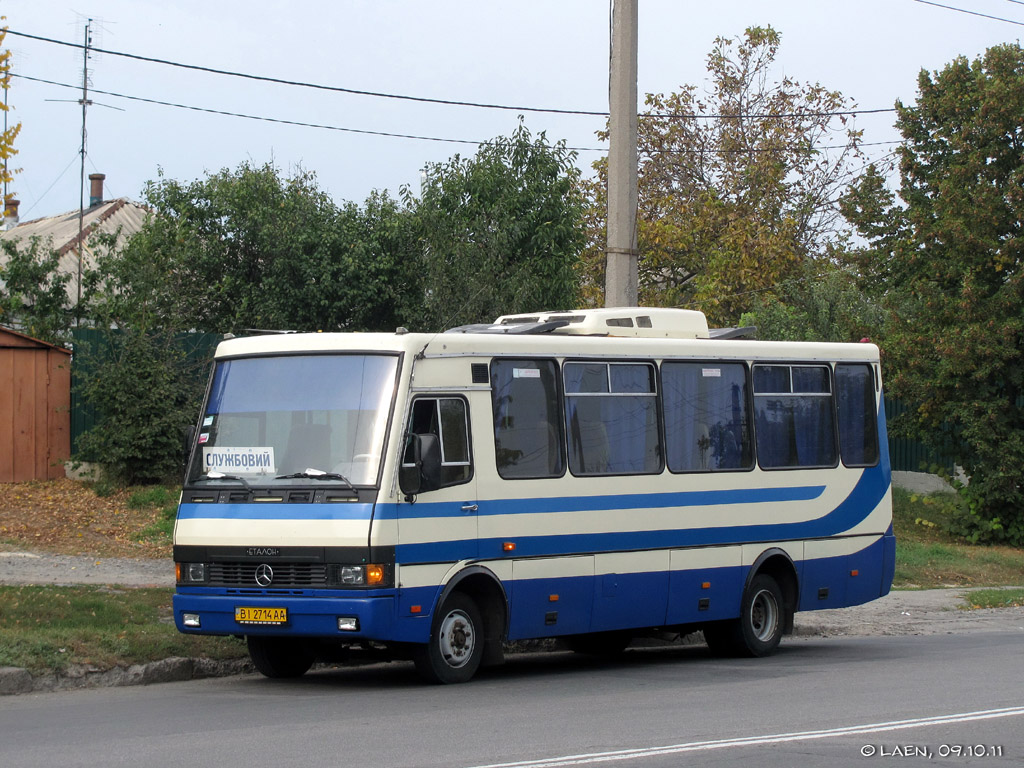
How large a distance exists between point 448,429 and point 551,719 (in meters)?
2.85

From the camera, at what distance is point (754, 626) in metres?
13.9

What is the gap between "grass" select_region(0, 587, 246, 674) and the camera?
1081cm

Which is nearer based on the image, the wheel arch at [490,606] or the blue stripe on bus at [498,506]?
the blue stripe on bus at [498,506]

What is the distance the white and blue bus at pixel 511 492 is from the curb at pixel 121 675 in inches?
21.4

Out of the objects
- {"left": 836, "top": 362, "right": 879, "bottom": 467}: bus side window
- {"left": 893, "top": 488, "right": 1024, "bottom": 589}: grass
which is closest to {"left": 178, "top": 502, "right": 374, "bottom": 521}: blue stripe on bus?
{"left": 836, "top": 362, "right": 879, "bottom": 467}: bus side window

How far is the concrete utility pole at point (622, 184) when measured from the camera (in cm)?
1614

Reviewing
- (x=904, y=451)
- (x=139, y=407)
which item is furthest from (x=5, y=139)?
(x=904, y=451)

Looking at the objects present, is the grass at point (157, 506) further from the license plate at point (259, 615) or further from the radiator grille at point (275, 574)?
the license plate at point (259, 615)

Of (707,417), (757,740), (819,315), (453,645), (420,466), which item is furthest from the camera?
(819,315)

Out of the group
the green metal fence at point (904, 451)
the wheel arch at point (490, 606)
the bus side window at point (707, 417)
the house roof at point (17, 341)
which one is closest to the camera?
the wheel arch at point (490, 606)

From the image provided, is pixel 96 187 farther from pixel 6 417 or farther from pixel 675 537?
pixel 675 537

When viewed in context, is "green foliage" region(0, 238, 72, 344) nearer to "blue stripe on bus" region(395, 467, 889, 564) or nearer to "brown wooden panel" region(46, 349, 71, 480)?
"brown wooden panel" region(46, 349, 71, 480)

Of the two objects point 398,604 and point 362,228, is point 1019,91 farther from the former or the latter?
point 398,604

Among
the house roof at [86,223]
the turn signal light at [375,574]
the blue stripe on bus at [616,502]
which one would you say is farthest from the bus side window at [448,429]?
the house roof at [86,223]
